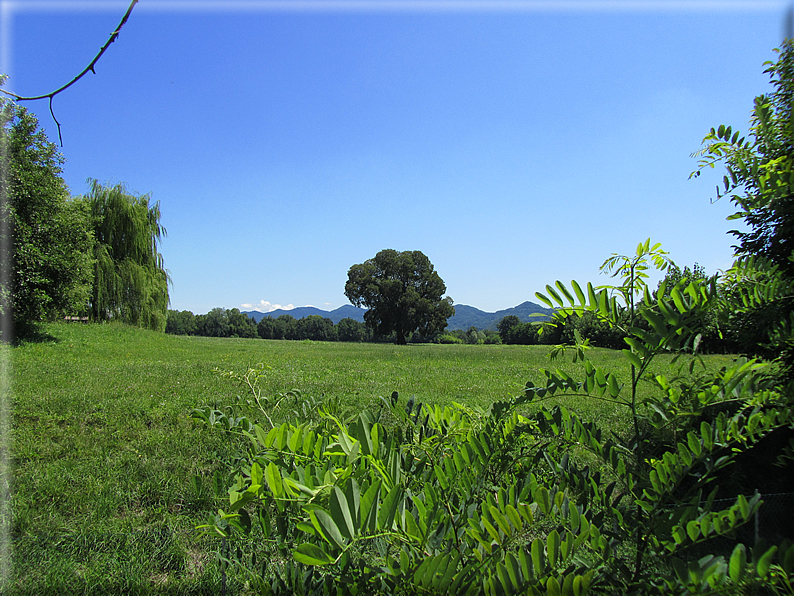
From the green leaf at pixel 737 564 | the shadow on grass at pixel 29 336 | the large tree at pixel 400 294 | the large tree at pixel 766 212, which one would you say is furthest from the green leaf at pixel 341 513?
the large tree at pixel 400 294

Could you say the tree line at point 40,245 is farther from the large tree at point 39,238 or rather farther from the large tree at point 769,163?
the large tree at point 769,163

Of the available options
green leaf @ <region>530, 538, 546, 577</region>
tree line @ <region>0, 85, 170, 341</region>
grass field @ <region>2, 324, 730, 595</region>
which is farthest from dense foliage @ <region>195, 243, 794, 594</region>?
tree line @ <region>0, 85, 170, 341</region>

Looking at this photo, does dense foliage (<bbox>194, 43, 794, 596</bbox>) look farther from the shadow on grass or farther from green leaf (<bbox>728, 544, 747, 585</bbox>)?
the shadow on grass

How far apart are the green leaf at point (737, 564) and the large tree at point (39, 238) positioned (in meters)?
10.5

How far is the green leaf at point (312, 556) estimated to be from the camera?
0.54m

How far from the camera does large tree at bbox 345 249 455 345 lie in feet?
109

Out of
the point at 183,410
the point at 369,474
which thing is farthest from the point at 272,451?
the point at 183,410

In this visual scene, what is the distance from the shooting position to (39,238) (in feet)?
31.1

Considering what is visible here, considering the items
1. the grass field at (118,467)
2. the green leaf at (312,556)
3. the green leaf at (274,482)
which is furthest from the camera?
the grass field at (118,467)

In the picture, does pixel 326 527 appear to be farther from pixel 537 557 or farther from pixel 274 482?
pixel 537 557

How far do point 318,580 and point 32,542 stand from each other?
2559 mm

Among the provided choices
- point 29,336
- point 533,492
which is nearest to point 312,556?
point 533,492

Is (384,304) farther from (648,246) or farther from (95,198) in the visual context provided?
(648,246)

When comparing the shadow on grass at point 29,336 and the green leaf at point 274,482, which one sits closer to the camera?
the green leaf at point 274,482
